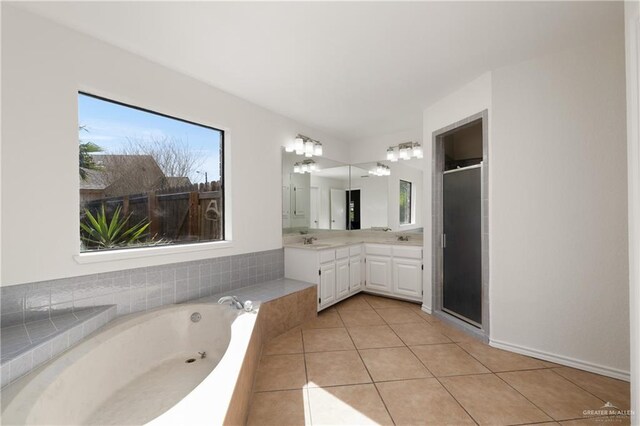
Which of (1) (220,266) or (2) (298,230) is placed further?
(2) (298,230)

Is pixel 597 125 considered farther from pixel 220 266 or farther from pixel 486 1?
pixel 220 266

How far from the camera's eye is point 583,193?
2.01m

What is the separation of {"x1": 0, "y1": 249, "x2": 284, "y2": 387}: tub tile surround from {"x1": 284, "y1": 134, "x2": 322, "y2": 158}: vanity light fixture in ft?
5.25

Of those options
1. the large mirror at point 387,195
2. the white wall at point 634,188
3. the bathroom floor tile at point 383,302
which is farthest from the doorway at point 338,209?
the white wall at point 634,188

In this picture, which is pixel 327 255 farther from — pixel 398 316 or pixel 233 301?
pixel 233 301

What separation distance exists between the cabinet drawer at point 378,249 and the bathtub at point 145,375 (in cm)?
226

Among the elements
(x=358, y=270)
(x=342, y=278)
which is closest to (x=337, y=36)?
(x=342, y=278)

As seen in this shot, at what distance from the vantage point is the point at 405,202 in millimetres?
Result: 3967

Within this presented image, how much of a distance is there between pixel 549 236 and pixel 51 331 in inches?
142

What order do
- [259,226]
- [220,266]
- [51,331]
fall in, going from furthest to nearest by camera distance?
[259,226] → [220,266] → [51,331]

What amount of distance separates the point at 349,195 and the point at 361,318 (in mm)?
2131

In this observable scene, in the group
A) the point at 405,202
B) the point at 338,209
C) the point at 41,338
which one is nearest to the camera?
the point at 41,338

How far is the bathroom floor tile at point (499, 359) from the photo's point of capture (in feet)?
6.82

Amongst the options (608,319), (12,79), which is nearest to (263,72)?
(12,79)
